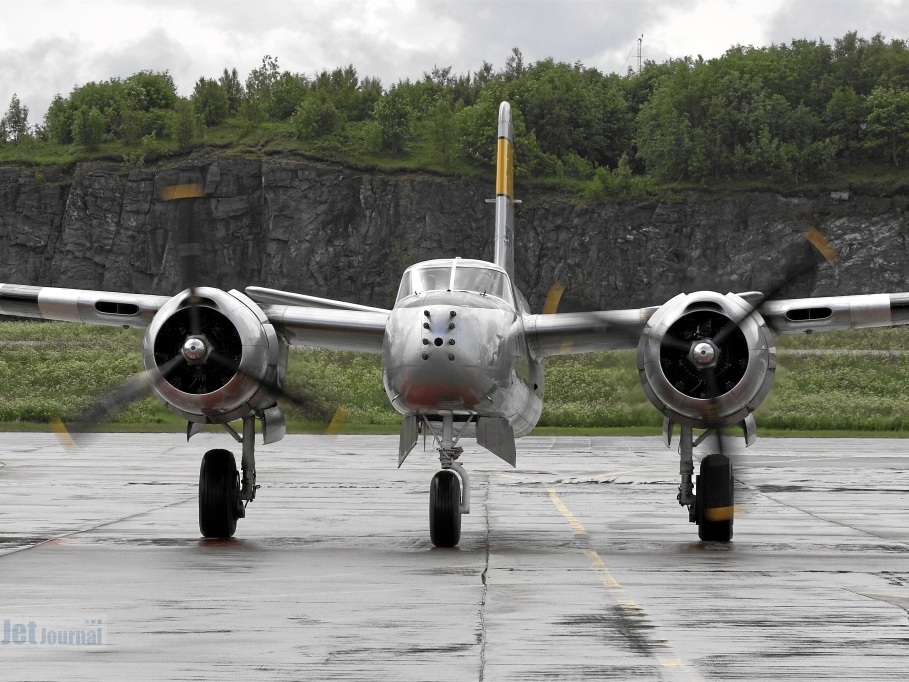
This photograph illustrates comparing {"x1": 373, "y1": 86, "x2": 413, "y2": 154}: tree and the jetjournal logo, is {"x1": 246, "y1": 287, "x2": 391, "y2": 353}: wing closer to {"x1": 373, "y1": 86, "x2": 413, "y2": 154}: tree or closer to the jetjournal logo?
the jetjournal logo

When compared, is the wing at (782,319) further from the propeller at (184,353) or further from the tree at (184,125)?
the tree at (184,125)

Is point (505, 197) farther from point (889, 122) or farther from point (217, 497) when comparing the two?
point (889, 122)

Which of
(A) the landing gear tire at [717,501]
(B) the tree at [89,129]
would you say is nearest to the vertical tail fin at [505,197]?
(A) the landing gear tire at [717,501]

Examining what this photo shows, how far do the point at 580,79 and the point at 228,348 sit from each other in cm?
16792

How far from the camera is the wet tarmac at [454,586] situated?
342 inches

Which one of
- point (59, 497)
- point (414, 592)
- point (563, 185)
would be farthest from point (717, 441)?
point (563, 185)

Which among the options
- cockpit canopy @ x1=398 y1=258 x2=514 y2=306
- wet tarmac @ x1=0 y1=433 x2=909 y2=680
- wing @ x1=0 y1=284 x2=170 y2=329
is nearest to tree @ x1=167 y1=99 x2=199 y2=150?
wet tarmac @ x1=0 y1=433 x2=909 y2=680

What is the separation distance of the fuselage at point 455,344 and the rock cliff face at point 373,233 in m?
103

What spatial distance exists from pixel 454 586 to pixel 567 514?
27.4ft

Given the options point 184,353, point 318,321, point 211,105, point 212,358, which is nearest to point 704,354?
point 318,321

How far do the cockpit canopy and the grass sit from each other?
101ft

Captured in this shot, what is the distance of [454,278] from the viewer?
52.8ft

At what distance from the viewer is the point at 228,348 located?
53.4 feet

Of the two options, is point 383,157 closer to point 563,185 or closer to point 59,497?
point 563,185
